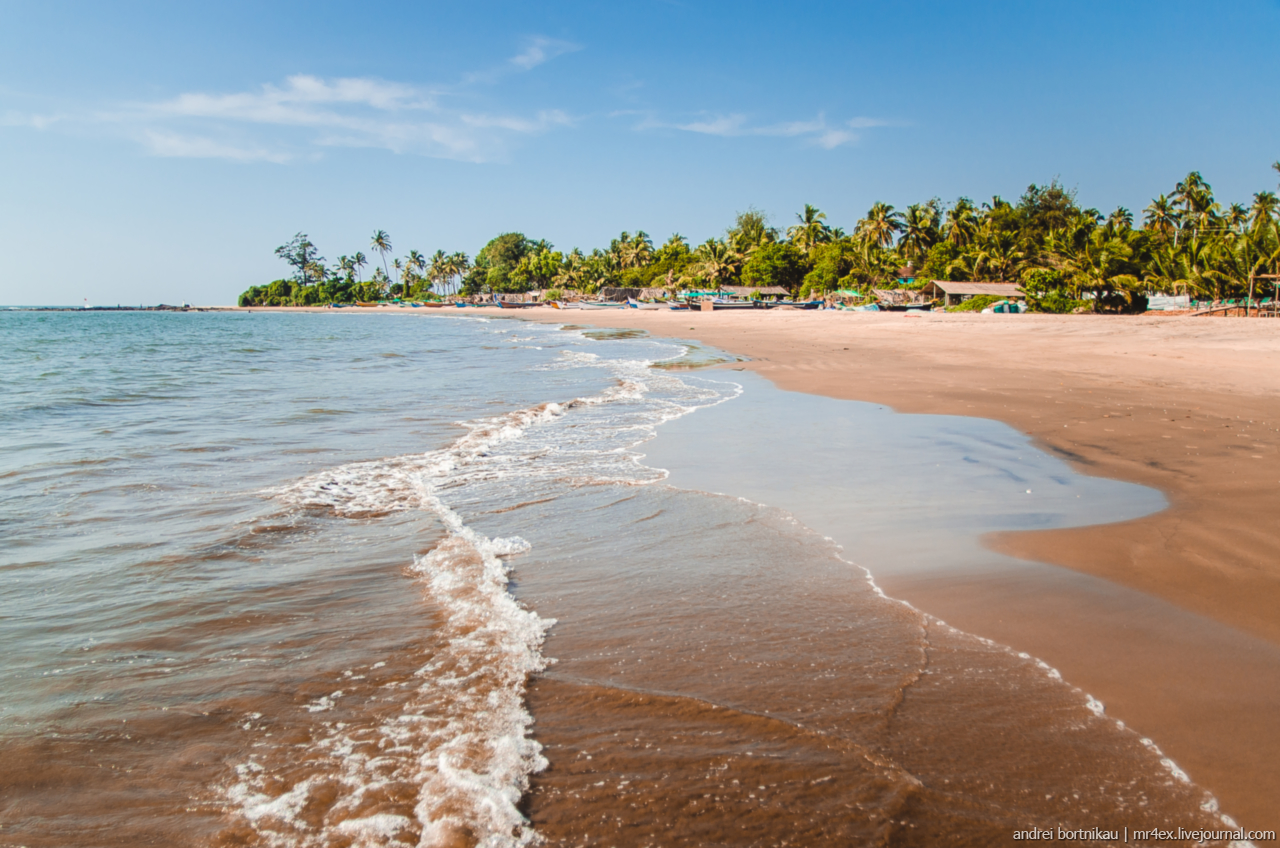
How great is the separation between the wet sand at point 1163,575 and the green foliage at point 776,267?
67719 mm

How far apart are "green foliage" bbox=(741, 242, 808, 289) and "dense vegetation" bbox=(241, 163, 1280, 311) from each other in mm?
137

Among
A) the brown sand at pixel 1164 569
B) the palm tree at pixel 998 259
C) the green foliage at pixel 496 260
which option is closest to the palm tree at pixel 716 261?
the palm tree at pixel 998 259

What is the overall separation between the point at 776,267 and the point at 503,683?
79868 mm

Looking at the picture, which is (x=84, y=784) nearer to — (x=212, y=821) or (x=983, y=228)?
(x=212, y=821)

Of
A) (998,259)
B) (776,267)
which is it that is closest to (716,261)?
(776,267)

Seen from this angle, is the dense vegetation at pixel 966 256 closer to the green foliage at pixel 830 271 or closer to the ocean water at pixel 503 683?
the green foliage at pixel 830 271

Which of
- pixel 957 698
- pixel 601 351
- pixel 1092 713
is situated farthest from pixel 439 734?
pixel 601 351

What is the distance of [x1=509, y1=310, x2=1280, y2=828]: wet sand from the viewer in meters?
2.68

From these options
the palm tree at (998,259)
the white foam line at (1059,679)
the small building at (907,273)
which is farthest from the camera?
the small building at (907,273)

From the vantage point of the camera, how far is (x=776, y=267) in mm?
79250

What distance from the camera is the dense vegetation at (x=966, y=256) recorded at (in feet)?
131

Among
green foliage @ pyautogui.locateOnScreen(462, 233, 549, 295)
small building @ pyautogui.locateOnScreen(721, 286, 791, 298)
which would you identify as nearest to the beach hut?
small building @ pyautogui.locateOnScreen(721, 286, 791, 298)

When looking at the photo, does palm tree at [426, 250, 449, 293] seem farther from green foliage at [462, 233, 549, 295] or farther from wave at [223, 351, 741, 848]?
wave at [223, 351, 741, 848]

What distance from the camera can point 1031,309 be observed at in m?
44.4
